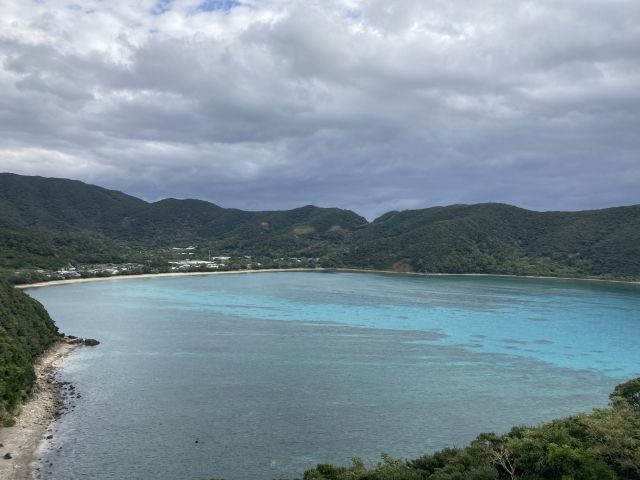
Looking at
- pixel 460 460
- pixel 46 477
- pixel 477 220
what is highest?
pixel 477 220

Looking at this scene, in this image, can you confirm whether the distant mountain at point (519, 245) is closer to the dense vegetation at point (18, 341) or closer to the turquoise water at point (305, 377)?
the turquoise water at point (305, 377)

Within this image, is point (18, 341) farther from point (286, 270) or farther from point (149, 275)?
point (286, 270)

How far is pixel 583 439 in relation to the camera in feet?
60.8

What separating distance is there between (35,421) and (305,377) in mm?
16725

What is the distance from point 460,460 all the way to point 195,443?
13.4 m

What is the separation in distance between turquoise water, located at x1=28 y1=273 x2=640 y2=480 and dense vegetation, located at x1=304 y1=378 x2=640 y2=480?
5.85 metres

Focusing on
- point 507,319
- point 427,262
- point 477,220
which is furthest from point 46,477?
point 477,220

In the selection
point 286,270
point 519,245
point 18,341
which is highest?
point 519,245

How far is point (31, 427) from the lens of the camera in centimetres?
2588

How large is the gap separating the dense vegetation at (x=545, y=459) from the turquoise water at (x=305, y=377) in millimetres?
5855

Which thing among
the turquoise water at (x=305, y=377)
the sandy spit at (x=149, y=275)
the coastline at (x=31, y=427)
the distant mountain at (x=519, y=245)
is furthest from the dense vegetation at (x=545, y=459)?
the distant mountain at (x=519, y=245)

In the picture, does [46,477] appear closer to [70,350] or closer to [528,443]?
[528,443]

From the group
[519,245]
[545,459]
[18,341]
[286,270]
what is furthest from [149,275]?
[545,459]

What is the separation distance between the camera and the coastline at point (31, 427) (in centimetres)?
2178
